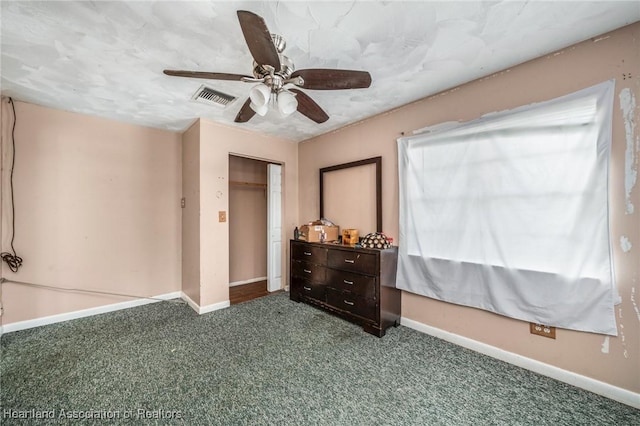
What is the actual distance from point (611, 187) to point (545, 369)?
143 cm

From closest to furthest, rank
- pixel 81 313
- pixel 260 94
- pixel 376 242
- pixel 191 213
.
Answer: pixel 260 94 < pixel 376 242 < pixel 81 313 < pixel 191 213

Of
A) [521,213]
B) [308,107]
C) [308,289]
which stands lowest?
[308,289]

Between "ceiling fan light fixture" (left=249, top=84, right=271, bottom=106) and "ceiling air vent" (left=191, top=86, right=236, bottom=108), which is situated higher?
"ceiling air vent" (left=191, top=86, right=236, bottom=108)

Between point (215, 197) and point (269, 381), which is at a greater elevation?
point (215, 197)

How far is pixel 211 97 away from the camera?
258cm

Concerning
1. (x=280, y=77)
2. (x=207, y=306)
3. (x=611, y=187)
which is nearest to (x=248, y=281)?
(x=207, y=306)

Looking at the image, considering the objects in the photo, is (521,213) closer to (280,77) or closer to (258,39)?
(280,77)

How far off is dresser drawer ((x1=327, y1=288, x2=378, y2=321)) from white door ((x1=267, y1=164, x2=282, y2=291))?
1.34 meters

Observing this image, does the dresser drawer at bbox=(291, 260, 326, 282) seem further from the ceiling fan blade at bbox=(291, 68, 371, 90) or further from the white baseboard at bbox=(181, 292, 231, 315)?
the ceiling fan blade at bbox=(291, 68, 371, 90)

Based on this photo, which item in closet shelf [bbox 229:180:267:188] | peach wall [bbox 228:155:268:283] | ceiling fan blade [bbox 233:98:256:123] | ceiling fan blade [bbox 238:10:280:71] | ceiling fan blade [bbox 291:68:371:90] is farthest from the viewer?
peach wall [bbox 228:155:268:283]

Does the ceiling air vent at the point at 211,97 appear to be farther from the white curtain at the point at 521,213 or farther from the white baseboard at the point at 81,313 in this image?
the white baseboard at the point at 81,313

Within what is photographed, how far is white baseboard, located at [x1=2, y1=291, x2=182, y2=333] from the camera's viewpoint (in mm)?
2641

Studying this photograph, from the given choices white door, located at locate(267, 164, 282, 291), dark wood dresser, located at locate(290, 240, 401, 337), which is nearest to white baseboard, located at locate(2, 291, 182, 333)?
white door, located at locate(267, 164, 282, 291)

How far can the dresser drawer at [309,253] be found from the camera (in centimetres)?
312
